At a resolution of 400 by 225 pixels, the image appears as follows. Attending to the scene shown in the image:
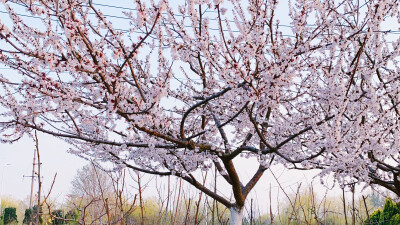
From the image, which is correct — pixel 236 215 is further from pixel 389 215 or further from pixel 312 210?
pixel 389 215

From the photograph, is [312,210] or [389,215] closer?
[312,210]

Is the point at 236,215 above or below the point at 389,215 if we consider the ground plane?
below

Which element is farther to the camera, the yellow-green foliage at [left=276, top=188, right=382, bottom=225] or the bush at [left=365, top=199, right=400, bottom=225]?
the bush at [left=365, top=199, right=400, bottom=225]

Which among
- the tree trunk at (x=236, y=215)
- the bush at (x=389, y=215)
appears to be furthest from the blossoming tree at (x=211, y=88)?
the bush at (x=389, y=215)

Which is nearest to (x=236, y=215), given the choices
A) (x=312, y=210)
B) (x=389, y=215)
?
(x=312, y=210)

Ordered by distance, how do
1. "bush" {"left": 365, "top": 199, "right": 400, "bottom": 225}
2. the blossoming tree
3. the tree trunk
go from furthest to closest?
"bush" {"left": 365, "top": 199, "right": 400, "bottom": 225}
the tree trunk
the blossoming tree

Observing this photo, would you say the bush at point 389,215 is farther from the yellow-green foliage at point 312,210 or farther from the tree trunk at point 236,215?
the tree trunk at point 236,215

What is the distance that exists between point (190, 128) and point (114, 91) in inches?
77.8

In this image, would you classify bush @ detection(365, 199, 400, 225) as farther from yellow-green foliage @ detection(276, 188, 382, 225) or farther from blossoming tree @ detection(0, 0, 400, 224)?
blossoming tree @ detection(0, 0, 400, 224)

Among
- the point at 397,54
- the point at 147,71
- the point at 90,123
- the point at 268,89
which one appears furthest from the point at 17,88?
the point at 397,54

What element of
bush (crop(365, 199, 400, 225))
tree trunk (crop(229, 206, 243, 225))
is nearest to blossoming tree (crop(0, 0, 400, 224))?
tree trunk (crop(229, 206, 243, 225))

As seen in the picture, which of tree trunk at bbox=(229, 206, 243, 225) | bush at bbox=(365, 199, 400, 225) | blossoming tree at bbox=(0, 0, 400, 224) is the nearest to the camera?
blossoming tree at bbox=(0, 0, 400, 224)

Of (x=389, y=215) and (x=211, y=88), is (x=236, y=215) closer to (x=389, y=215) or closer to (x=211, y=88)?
(x=211, y=88)

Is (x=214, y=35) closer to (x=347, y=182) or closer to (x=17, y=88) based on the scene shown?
(x=17, y=88)
